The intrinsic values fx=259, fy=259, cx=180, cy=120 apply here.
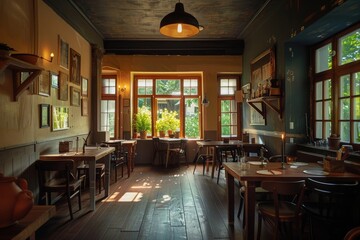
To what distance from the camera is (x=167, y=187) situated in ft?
16.9

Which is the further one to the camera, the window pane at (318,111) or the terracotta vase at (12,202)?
the window pane at (318,111)

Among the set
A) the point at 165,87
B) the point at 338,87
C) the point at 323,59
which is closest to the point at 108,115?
the point at 165,87

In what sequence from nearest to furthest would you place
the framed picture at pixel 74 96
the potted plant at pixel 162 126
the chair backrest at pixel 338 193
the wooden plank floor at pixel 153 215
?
1. the chair backrest at pixel 338 193
2. the wooden plank floor at pixel 153 215
3. the framed picture at pixel 74 96
4. the potted plant at pixel 162 126

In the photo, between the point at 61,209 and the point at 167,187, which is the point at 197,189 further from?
the point at 61,209

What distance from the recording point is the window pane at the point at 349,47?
3.51 m

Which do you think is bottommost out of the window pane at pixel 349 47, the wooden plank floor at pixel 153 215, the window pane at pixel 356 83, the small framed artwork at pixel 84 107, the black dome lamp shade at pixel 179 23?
the wooden plank floor at pixel 153 215

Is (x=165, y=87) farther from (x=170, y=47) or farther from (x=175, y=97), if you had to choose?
(x=170, y=47)

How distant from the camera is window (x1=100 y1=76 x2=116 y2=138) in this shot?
7.94m

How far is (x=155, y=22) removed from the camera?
6.28m

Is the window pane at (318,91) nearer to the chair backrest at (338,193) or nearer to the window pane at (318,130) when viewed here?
the window pane at (318,130)

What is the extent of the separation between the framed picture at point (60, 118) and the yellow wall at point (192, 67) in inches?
122

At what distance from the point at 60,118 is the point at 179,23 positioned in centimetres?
275

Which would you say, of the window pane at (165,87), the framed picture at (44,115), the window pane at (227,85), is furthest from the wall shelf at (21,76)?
the window pane at (227,85)

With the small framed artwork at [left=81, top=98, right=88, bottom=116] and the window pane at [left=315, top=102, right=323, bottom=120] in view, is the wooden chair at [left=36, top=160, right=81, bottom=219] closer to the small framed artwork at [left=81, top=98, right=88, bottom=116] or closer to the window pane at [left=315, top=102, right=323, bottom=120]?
the small framed artwork at [left=81, top=98, right=88, bottom=116]
